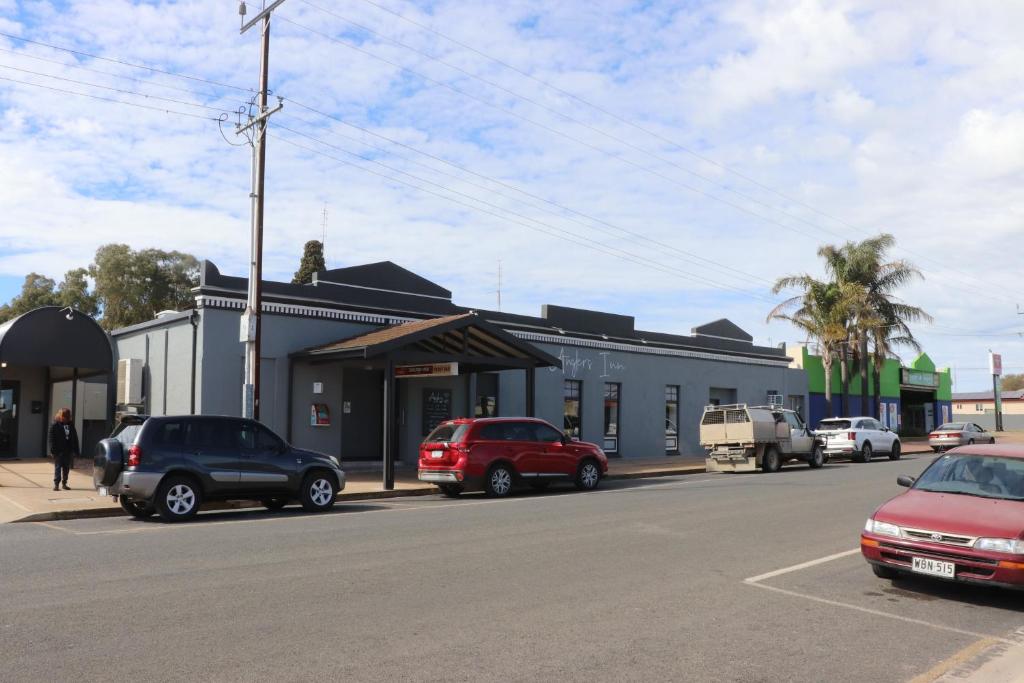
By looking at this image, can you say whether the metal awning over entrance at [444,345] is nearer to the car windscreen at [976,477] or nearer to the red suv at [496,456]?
the red suv at [496,456]

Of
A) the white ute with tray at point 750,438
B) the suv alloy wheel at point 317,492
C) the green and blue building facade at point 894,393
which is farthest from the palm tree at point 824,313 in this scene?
the suv alloy wheel at point 317,492

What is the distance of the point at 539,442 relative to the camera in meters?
18.9

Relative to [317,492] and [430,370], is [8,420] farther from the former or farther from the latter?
[317,492]

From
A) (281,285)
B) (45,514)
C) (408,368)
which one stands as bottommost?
(45,514)

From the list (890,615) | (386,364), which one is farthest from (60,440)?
(890,615)

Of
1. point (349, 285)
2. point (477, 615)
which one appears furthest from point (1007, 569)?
point (349, 285)

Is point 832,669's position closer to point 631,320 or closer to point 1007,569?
point 1007,569

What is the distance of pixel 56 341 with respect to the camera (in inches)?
868

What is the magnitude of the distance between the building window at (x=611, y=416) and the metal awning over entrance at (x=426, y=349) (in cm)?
677

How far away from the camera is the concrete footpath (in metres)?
14.7

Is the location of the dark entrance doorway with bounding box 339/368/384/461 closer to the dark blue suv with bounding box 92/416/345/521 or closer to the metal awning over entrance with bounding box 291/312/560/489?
the metal awning over entrance with bounding box 291/312/560/489

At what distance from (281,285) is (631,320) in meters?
14.1

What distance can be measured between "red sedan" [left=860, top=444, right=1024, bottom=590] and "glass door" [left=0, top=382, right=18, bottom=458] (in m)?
26.1

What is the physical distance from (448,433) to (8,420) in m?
16.7
